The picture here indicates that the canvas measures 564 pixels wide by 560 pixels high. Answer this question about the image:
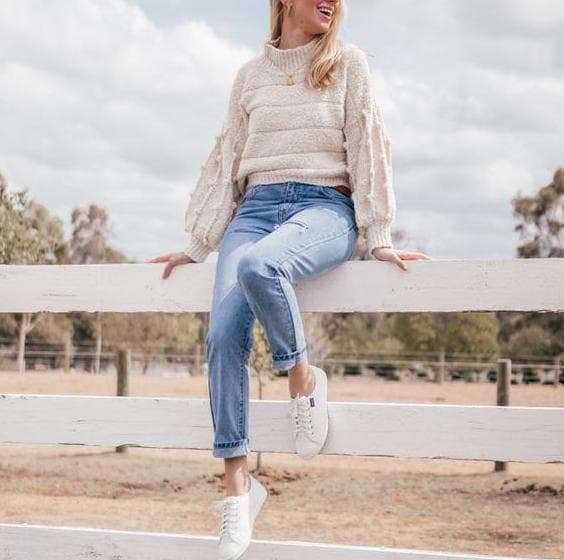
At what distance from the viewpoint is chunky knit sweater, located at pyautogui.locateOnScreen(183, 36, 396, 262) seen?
9.85 feet

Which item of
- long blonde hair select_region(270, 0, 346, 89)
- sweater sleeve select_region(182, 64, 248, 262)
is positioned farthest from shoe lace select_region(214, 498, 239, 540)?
long blonde hair select_region(270, 0, 346, 89)

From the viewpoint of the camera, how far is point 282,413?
2.96m

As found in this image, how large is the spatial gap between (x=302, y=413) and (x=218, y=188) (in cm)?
89

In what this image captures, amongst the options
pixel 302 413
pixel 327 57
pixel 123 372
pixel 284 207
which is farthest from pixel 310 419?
pixel 123 372

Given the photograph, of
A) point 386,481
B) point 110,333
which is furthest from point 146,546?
point 110,333

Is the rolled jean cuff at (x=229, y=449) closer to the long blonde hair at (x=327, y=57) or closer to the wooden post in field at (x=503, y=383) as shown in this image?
the long blonde hair at (x=327, y=57)

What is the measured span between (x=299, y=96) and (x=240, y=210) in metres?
0.44

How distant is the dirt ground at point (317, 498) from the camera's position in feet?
25.9

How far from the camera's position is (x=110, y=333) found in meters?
34.8

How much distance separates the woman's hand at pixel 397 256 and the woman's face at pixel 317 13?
0.83 metres

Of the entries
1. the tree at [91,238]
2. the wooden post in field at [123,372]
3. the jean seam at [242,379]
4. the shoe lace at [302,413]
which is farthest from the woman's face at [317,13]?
the tree at [91,238]

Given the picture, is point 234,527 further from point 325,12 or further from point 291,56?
point 325,12

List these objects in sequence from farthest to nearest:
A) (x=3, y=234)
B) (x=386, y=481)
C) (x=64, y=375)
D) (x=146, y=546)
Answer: (x=64, y=375), (x=3, y=234), (x=386, y=481), (x=146, y=546)

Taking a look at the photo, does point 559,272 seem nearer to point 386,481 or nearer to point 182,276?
point 182,276
